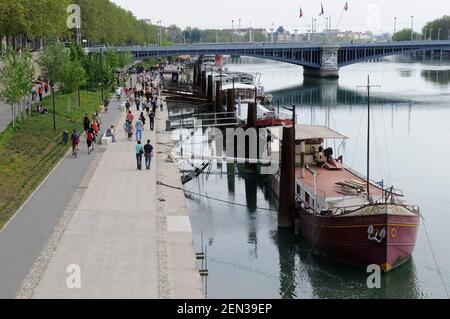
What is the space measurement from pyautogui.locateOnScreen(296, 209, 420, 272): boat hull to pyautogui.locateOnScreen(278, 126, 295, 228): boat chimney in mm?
3173

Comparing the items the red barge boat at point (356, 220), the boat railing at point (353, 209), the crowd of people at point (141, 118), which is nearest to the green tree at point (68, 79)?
the crowd of people at point (141, 118)

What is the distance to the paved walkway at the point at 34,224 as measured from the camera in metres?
21.8

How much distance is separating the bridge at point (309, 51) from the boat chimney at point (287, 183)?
99.9 meters

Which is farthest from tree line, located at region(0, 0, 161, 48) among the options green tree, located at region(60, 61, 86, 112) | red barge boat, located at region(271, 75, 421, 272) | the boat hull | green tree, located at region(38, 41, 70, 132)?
the boat hull

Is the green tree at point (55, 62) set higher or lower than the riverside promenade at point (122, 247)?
higher

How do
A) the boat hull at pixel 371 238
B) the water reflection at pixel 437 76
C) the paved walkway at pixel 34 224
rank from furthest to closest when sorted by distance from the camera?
→ the water reflection at pixel 437 76 → the boat hull at pixel 371 238 → the paved walkway at pixel 34 224

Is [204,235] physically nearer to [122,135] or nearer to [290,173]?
[290,173]

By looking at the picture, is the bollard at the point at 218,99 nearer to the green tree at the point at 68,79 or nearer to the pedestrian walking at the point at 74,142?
the green tree at the point at 68,79

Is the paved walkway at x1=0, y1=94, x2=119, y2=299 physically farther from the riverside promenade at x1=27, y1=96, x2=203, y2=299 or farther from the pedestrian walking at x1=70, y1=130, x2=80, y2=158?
the pedestrian walking at x1=70, y1=130, x2=80, y2=158

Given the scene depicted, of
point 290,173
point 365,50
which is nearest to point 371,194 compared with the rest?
point 290,173

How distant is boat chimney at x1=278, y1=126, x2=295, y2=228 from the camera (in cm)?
3144

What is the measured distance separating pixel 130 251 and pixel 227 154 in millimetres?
26119

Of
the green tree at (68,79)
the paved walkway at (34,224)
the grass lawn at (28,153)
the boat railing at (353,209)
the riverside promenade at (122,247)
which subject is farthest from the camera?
the green tree at (68,79)

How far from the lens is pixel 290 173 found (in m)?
31.5
